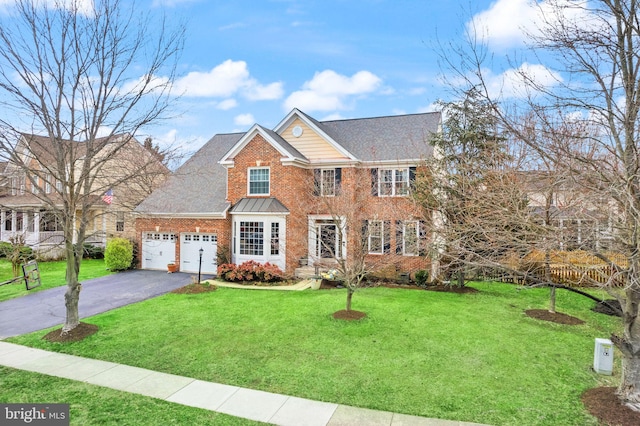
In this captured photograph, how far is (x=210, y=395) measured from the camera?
6578 mm

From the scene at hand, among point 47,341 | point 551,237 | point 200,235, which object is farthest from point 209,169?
point 551,237

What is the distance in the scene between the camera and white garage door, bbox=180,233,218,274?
19.5 meters

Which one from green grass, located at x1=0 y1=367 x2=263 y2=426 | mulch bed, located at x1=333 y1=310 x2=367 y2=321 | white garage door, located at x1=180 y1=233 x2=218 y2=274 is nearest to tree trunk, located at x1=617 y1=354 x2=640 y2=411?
green grass, located at x1=0 y1=367 x2=263 y2=426

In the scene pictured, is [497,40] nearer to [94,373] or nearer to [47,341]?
[94,373]

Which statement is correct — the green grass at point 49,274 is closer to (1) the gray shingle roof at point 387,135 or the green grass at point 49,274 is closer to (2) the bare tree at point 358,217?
(2) the bare tree at point 358,217

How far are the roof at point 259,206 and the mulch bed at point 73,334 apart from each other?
909cm

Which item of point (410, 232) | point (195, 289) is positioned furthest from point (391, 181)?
point (195, 289)

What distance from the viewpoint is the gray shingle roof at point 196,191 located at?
1992 cm

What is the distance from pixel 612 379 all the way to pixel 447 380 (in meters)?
3.36

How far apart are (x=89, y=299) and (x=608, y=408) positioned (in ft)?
52.6

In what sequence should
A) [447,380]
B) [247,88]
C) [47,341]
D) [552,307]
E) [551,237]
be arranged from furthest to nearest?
1. [247,88]
2. [552,307]
3. [47,341]
4. [447,380]
5. [551,237]

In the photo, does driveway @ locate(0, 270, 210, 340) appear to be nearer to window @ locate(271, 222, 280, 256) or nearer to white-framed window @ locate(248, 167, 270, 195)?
window @ locate(271, 222, 280, 256)

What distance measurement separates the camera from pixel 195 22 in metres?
10.6

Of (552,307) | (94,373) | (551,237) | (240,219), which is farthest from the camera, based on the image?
(240,219)
